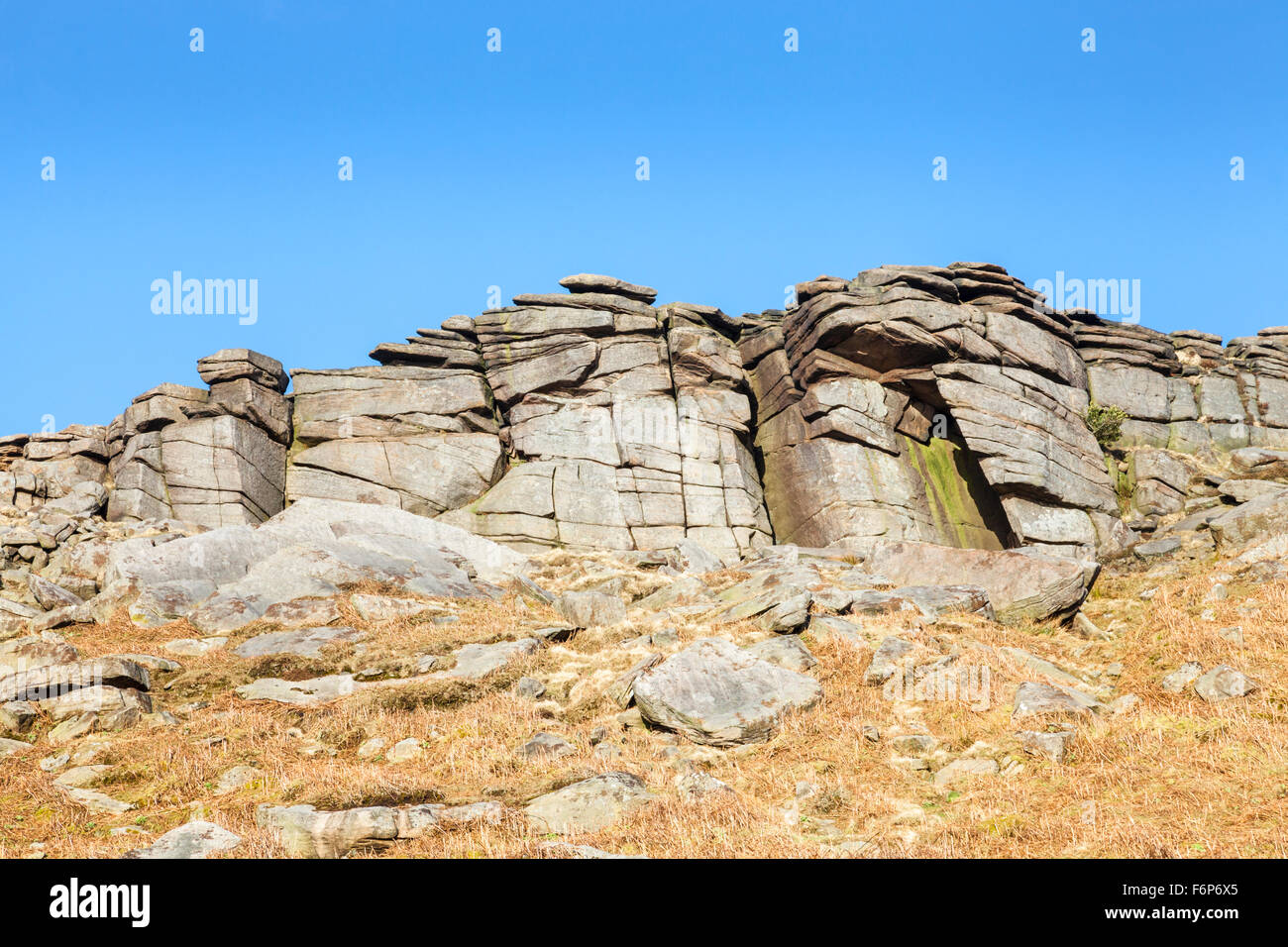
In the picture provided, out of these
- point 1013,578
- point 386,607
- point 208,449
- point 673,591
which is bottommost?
point 1013,578

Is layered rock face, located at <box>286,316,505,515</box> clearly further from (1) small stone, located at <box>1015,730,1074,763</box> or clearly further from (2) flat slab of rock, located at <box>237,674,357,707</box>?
(1) small stone, located at <box>1015,730,1074,763</box>

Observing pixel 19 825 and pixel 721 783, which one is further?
pixel 721 783

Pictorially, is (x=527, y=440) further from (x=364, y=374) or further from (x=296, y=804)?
(x=296, y=804)

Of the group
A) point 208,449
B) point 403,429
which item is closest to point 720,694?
point 403,429

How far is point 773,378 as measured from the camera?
160ft

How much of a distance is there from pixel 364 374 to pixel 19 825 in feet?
115

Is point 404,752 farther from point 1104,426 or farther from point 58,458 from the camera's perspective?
Answer: point 1104,426

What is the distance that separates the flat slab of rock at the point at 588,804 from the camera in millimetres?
13125

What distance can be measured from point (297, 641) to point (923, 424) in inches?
1307

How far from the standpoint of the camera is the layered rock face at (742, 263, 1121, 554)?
141 feet

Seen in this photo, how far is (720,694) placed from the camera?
59.9 feet
